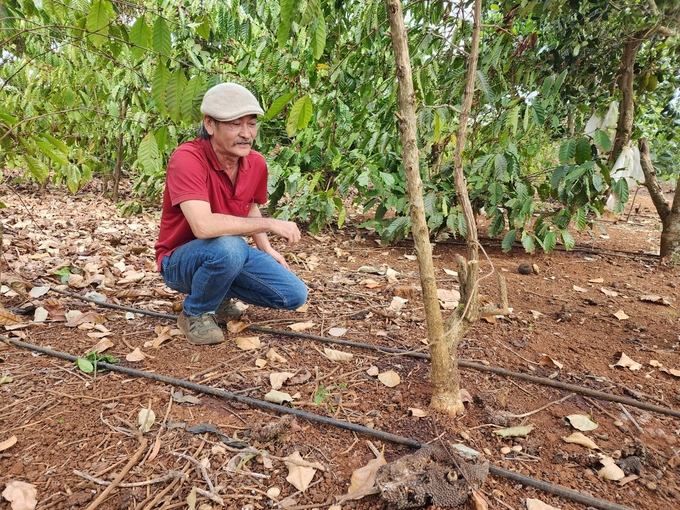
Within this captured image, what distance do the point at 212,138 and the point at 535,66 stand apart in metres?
2.47

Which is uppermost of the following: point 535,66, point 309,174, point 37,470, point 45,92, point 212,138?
point 535,66

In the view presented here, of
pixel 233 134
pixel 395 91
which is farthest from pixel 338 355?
pixel 395 91

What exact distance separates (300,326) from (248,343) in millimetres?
310

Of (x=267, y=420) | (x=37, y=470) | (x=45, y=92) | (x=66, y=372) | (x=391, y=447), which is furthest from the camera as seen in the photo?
(x=45, y=92)

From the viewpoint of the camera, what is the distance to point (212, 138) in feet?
7.00

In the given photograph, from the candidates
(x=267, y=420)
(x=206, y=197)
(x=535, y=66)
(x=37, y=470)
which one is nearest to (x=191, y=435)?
(x=267, y=420)

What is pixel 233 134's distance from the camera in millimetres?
2047

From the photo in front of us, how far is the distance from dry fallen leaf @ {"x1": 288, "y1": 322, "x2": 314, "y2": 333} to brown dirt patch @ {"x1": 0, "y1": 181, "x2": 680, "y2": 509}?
4 centimetres

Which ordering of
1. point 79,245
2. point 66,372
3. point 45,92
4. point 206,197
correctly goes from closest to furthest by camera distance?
1. point 66,372
2. point 206,197
3. point 79,245
4. point 45,92

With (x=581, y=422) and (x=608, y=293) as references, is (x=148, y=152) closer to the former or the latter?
(x=581, y=422)

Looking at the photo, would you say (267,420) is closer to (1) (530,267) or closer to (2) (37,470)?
(2) (37,470)

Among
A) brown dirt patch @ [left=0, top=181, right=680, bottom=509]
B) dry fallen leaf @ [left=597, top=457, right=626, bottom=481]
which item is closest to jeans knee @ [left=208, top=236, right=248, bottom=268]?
brown dirt patch @ [left=0, top=181, right=680, bottom=509]

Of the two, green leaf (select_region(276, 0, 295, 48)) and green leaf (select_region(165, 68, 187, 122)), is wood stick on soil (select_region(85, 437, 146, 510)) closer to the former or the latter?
green leaf (select_region(165, 68, 187, 122))

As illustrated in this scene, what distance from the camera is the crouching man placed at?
2021 mm
